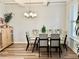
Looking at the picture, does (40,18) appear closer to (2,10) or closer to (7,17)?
(7,17)

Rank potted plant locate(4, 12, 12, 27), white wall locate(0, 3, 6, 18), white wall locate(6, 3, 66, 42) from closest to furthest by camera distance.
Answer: white wall locate(0, 3, 6, 18), potted plant locate(4, 12, 12, 27), white wall locate(6, 3, 66, 42)

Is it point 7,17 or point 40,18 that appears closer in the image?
point 7,17

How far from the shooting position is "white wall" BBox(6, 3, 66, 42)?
11.0 meters

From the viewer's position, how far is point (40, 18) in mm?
11109

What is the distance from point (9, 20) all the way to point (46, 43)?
4592 mm

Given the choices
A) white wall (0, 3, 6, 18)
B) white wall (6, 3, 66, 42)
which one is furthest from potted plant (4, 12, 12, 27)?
white wall (6, 3, 66, 42)

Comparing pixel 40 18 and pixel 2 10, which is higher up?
Answer: pixel 2 10

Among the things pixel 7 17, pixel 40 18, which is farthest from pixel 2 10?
pixel 40 18

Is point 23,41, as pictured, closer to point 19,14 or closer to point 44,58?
point 19,14

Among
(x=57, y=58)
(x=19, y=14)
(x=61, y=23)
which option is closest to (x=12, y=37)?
(x=19, y=14)

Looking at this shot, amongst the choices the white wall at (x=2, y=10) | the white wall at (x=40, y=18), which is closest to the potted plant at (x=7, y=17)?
the white wall at (x=2, y=10)

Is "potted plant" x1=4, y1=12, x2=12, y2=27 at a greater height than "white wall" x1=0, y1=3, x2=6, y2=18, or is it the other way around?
"white wall" x1=0, y1=3, x2=6, y2=18

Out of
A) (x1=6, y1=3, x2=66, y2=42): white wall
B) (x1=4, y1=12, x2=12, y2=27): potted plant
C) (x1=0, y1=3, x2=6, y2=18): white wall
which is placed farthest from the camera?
(x1=6, y1=3, x2=66, y2=42): white wall

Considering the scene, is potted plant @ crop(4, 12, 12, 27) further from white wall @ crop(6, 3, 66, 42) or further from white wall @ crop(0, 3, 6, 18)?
white wall @ crop(6, 3, 66, 42)
